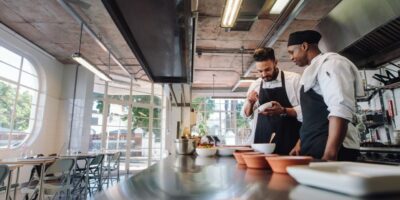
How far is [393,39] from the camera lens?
2.28 m

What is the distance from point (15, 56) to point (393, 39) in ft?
21.6

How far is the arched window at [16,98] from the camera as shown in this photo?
4.81 metres

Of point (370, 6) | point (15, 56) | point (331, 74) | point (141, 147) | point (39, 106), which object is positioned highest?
point (15, 56)

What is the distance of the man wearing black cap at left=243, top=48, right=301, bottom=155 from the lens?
1806mm

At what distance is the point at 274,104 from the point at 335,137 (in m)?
0.55

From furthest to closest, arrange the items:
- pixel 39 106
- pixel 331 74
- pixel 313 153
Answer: pixel 39 106 → pixel 313 153 → pixel 331 74

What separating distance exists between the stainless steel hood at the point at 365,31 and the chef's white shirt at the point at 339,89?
3.89 ft

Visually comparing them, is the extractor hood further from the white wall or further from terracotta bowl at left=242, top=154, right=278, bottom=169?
the white wall

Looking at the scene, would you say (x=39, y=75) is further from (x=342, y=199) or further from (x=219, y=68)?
(x=342, y=199)

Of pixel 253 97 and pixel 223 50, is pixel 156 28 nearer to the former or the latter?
pixel 253 97

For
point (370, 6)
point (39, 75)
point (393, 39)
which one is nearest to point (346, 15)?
point (370, 6)

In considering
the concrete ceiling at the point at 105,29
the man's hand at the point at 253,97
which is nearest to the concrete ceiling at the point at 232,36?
the concrete ceiling at the point at 105,29

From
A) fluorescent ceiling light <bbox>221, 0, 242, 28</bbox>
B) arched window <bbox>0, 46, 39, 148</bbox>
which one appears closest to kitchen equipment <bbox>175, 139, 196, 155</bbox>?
fluorescent ceiling light <bbox>221, 0, 242, 28</bbox>

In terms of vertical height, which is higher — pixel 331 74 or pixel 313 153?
pixel 331 74
